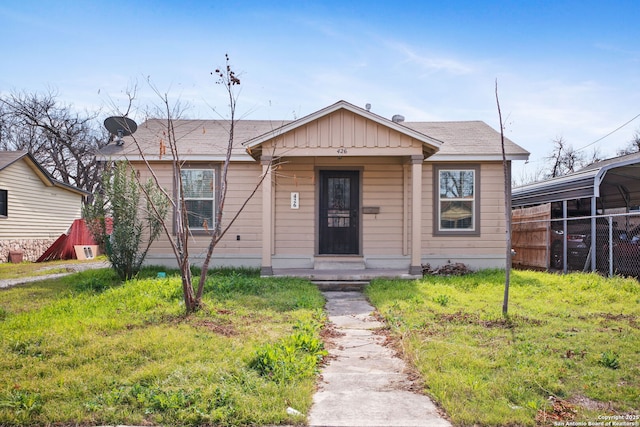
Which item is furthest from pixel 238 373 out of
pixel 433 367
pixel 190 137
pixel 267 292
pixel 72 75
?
pixel 72 75

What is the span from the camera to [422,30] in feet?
30.4

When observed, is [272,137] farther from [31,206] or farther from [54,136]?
[54,136]

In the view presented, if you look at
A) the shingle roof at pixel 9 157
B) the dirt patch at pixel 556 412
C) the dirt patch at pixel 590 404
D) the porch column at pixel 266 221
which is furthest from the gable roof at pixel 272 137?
the shingle roof at pixel 9 157

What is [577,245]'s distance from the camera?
34.6ft

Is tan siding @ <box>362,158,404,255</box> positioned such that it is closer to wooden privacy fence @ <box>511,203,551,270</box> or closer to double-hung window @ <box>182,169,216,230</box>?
double-hung window @ <box>182,169,216,230</box>

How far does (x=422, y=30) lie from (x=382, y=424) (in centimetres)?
844

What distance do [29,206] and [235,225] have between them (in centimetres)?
1093

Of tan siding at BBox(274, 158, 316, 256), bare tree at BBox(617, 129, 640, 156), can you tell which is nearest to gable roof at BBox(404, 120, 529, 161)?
tan siding at BBox(274, 158, 316, 256)

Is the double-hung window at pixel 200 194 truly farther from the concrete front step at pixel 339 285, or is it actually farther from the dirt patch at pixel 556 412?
the dirt patch at pixel 556 412

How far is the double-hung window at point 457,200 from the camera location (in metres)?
10.0

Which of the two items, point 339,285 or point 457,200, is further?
point 457,200

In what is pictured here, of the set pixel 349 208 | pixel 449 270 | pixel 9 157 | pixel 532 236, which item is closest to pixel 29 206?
pixel 9 157

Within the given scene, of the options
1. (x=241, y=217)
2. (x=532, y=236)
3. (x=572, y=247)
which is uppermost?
(x=241, y=217)

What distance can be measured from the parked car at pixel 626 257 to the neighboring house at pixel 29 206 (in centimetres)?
1750
